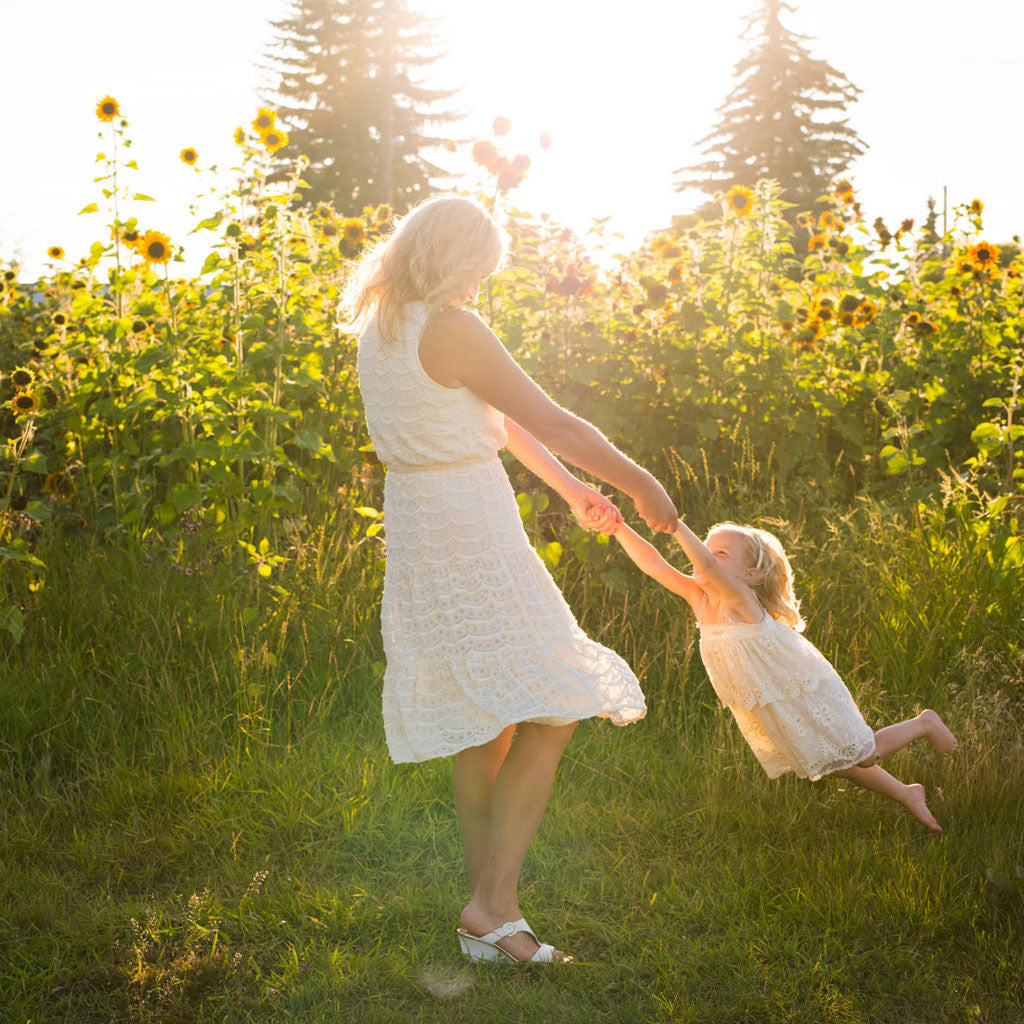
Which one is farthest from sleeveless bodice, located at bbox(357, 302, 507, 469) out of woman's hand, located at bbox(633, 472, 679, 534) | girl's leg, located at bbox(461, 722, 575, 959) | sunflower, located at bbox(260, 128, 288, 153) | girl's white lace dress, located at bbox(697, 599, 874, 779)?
sunflower, located at bbox(260, 128, 288, 153)

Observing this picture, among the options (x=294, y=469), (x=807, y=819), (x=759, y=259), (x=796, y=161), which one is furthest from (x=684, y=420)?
(x=796, y=161)

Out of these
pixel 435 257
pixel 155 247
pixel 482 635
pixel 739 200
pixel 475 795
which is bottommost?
pixel 475 795

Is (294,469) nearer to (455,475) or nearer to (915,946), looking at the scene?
(455,475)

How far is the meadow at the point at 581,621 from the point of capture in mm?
2605

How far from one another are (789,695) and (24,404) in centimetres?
293

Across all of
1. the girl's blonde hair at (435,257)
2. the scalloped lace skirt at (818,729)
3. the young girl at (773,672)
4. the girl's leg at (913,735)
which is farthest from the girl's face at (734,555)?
the girl's blonde hair at (435,257)

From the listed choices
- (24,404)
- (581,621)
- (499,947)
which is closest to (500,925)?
(499,947)

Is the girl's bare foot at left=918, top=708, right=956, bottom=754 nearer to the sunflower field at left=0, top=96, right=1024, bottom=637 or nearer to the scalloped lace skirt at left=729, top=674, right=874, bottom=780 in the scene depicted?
the scalloped lace skirt at left=729, top=674, right=874, bottom=780

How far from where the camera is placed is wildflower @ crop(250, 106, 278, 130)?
486 cm

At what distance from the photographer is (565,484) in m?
2.75

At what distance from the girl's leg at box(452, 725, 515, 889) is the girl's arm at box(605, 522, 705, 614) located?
2.14 ft

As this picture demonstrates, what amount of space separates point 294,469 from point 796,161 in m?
26.5

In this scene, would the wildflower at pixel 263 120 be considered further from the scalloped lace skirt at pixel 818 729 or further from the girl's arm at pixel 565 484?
the scalloped lace skirt at pixel 818 729

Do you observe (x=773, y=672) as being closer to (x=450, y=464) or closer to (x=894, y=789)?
(x=894, y=789)
